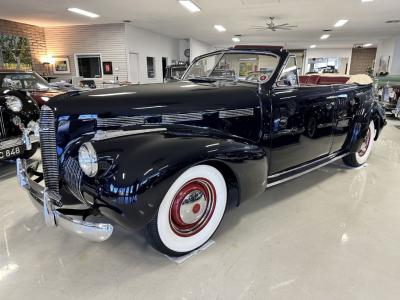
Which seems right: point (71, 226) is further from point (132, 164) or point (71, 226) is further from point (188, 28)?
point (188, 28)

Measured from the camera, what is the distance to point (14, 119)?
3.50 meters

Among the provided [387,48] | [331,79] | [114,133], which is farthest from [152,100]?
[387,48]

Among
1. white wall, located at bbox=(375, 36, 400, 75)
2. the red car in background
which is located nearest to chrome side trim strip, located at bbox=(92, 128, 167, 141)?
the red car in background

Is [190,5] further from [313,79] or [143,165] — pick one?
[143,165]

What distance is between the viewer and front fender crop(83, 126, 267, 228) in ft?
5.18

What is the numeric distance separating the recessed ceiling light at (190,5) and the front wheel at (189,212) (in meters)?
7.12

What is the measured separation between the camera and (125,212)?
1.58 metres

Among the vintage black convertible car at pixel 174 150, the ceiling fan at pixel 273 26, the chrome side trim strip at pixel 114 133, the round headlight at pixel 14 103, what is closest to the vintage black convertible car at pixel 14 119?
the round headlight at pixel 14 103

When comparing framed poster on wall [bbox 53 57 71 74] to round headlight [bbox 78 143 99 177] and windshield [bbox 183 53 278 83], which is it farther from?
round headlight [bbox 78 143 99 177]

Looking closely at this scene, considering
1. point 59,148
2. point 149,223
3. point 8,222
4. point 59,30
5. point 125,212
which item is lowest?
point 8,222

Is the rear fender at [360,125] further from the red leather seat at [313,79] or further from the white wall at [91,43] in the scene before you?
the white wall at [91,43]

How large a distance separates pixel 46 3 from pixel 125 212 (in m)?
8.60

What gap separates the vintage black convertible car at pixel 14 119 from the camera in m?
3.24

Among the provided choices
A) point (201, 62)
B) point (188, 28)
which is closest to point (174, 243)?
point (201, 62)
